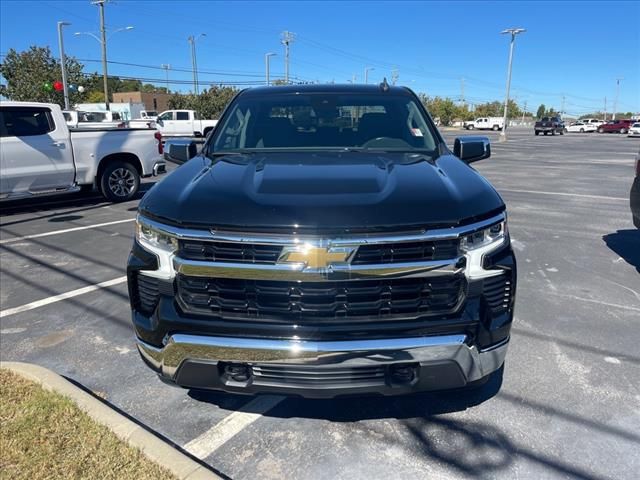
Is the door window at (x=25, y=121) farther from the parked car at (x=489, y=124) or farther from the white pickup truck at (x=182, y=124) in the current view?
the parked car at (x=489, y=124)

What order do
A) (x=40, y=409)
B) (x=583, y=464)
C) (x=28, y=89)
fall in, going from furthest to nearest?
1. (x=28, y=89)
2. (x=40, y=409)
3. (x=583, y=464)

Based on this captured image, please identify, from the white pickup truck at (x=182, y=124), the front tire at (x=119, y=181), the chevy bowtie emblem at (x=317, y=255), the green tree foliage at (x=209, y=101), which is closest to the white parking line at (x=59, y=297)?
the chevy bowtie emblem at (x=317, y=255)

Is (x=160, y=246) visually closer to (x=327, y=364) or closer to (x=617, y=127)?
(x=327, y=364)

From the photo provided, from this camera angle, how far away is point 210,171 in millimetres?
2902

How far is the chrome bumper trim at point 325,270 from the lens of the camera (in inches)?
86.0

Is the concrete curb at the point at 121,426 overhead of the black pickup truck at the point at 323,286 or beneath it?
beneath

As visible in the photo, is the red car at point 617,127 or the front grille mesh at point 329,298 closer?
the front grille mesh at point 329,298

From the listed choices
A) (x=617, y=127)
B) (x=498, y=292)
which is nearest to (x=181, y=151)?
(x=498, y=292)

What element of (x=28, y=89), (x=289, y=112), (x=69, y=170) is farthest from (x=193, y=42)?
(x=289, y=112)

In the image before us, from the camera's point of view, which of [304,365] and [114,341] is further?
[114,341]

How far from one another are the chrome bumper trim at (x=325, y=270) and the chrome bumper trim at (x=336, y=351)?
29 centimetres

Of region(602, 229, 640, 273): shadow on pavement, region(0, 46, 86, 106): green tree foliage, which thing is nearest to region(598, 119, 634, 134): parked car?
region(0, 46, 86, 106): green tree foliage

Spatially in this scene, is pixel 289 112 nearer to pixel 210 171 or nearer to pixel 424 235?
pixel 210 171

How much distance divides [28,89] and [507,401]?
46.2 meters
